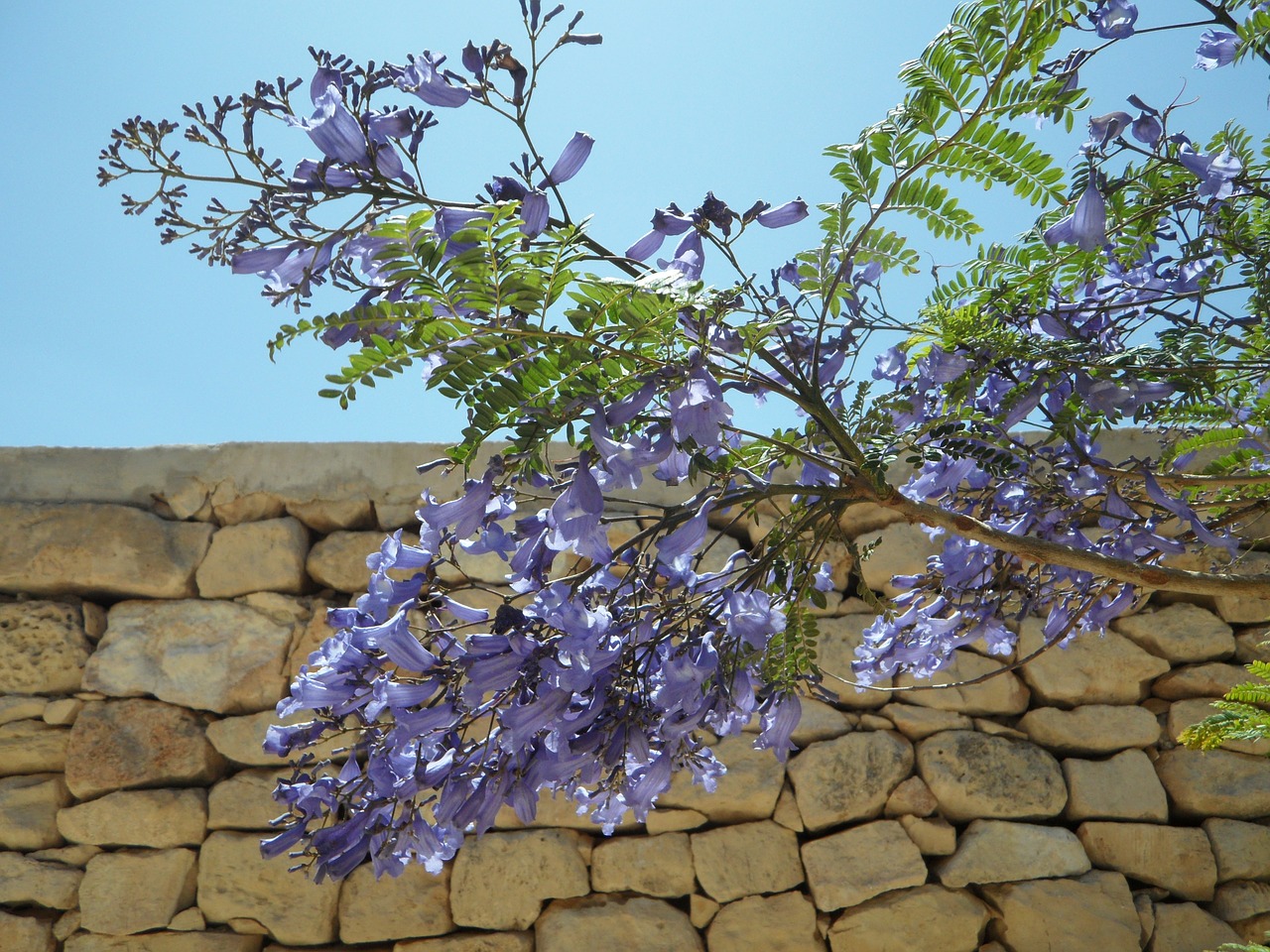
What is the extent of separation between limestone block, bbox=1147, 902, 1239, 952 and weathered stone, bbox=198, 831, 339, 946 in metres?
2.70

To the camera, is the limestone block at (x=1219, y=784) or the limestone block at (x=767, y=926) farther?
the limestone block at (x=1219, y=784)

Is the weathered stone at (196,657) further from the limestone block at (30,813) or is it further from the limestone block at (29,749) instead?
the limestone block at (30,813)

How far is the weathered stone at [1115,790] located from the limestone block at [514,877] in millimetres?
1687

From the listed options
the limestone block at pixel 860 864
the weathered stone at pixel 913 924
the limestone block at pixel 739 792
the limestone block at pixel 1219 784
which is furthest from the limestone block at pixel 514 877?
the limestone block at pixel 1219 784

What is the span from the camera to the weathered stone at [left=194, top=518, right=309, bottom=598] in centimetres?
365

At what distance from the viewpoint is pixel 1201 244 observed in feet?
5.66

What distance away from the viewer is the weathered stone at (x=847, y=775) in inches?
132

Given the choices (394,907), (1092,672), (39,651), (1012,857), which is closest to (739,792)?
(1012,857)

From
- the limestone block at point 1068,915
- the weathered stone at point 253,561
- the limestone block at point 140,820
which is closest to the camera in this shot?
the limestone block at point 1068,915

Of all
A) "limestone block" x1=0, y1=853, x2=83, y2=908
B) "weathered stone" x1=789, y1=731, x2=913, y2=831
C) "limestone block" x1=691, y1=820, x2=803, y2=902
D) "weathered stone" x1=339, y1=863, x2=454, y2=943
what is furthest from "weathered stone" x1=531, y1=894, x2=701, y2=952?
"limestone block" x1=0, y1=853, x2=83, y2=908

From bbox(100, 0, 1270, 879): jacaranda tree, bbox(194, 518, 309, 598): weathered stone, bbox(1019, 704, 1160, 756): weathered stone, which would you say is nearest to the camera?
bbox(100, 0, 1270, 879): jacaranda tree

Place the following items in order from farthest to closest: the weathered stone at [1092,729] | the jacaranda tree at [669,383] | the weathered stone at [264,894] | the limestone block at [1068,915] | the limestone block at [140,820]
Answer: the weathered stone at [1092,729], the limestone block at [140,820], the weathered stone at [264,894], the limestone block at [1068,915], the jacaranda tree at [669,383]

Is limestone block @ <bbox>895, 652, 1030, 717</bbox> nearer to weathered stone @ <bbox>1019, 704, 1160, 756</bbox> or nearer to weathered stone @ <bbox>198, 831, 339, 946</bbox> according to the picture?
weathered stone @ <bbox>1019, 704, 1160, 756</bbox>

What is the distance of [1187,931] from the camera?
321 cm
